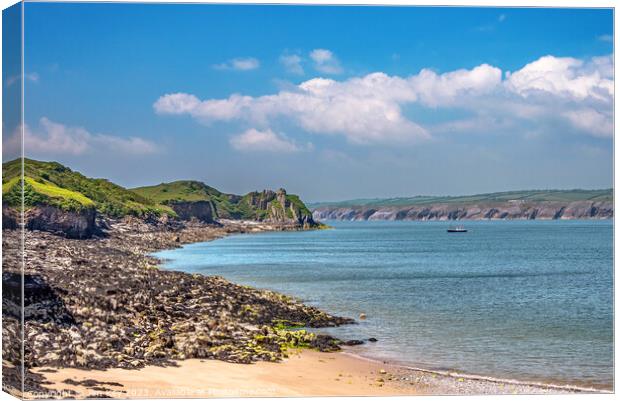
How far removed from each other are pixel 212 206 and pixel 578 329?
2850 inches

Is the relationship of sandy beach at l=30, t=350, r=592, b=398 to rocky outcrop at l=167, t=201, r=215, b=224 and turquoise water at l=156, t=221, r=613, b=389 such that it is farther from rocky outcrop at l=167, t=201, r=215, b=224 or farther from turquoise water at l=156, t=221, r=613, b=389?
rocky outcrop at l=167, t=201, r=215, b=224

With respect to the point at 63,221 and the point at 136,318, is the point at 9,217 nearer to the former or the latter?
the point at 136,318

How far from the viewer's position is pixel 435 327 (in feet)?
71.8

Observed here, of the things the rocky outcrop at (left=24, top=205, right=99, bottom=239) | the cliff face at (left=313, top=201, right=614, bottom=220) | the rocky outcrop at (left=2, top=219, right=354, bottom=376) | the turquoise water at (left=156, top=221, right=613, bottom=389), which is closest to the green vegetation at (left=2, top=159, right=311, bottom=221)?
the rocky outcrop at (left=24, top=205, right=99, bottom=239)

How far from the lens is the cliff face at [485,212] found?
7597cm

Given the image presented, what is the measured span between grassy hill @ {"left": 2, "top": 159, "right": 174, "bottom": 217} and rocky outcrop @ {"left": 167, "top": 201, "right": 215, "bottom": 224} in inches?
63.7

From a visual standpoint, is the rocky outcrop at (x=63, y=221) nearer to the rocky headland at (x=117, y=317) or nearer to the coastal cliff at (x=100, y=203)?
the coastal cliff at (x=100, y=203)

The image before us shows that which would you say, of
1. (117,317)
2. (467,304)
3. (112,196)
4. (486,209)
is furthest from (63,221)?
(486,209)

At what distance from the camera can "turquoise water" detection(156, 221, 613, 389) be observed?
1695cm

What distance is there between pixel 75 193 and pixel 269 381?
148 feet

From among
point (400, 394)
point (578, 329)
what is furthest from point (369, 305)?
point (400, 394)

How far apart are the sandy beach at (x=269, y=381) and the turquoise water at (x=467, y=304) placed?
1272mm

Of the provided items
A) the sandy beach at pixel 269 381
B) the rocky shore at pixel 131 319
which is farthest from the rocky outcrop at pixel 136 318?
the sandy beach at pixel 269 381

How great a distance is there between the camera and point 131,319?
662 inches
